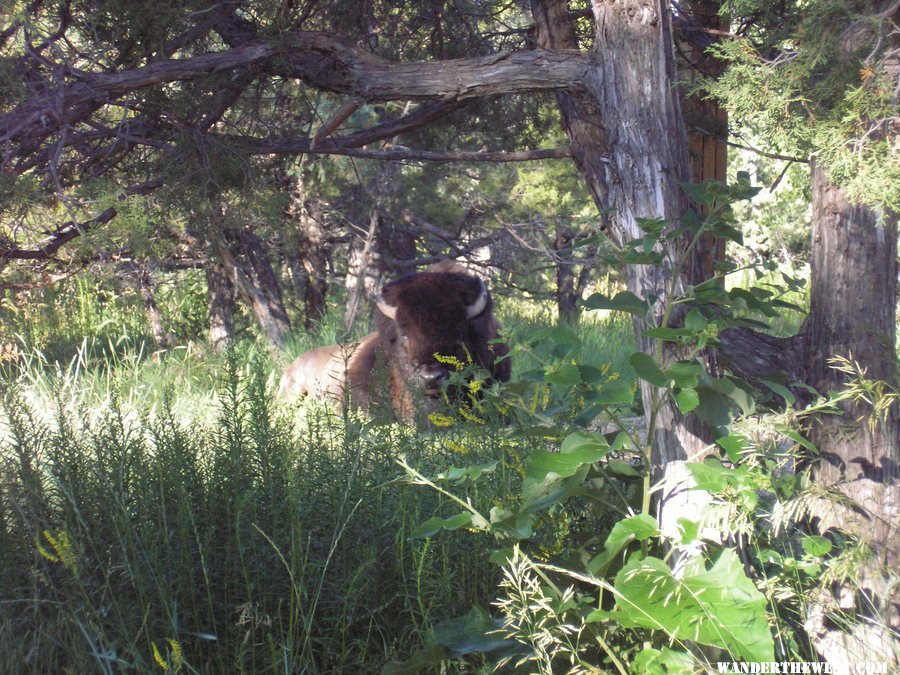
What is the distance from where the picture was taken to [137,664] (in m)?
2.90

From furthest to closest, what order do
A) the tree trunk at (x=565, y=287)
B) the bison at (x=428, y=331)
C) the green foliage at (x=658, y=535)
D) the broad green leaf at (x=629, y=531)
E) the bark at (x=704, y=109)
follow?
the tree trunk at (x=565, y=287) → the bison at (x=428, y=331) → the bark at (x=704, y=109) → the broad green leaf at (x=629, y=531) → the green foliage at (x=658, y=535)

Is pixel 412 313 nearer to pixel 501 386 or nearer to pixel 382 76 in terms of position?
pixel 382 76

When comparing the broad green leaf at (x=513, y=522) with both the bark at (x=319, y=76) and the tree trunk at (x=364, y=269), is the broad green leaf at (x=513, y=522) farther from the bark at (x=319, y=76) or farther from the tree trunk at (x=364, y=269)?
the tree trunk at (x=364, y=269)

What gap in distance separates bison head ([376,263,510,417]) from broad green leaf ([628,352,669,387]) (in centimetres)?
450

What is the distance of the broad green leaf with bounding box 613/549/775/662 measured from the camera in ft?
8.48

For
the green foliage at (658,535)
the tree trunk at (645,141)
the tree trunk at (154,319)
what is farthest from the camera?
the tree trunk at (154,319)

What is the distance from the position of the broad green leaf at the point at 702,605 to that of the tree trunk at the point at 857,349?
3.33 ft

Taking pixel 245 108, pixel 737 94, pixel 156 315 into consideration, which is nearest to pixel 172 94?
pixel 245 108

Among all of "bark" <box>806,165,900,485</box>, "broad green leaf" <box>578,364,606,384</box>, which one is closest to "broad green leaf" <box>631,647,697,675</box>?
"broad green leaf" <box>578,364,606,384</box>

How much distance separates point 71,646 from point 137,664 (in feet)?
1.41

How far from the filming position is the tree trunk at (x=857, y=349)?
359cm

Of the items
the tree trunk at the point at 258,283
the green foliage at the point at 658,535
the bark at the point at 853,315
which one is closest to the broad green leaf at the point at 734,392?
the green foliage at the point at 658,535

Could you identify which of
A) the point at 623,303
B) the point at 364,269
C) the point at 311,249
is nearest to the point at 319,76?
the point at 623,303

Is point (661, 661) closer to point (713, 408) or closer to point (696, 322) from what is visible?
point (713, 408)
